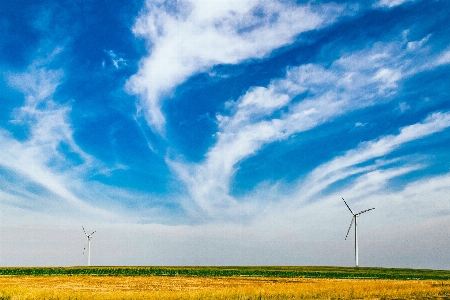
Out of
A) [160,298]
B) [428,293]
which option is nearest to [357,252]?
[428,293]

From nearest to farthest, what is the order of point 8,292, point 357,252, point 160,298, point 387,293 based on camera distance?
point 160,298, point 8,292, point 387,293, point 357,252

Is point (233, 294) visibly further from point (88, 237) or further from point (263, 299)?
point (88, 237)

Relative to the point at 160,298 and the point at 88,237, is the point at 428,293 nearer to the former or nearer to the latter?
the point at 160,298

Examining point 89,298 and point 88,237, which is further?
point 88,237

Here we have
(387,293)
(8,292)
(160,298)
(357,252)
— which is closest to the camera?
(160,298)

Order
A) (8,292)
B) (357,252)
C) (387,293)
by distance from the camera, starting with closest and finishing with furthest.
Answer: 1. (8,292)
2. (387,293)
3. (357,252)

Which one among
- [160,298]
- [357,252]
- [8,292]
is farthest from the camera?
[357,252]

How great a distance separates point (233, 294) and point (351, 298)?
1143 centimetres

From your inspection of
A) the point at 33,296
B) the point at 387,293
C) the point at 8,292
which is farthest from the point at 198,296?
the point at 387,293

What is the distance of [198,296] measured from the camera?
4044 cm

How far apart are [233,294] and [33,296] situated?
17873 mm

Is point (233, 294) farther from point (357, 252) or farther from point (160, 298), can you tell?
point (357, 252)

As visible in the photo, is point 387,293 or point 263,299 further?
point 387,293

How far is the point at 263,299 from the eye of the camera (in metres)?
39.9
